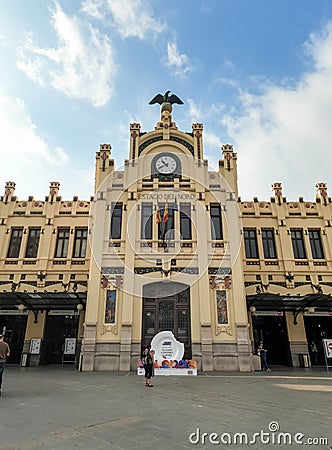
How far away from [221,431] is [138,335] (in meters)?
12.1

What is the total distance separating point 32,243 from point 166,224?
31.5 ft

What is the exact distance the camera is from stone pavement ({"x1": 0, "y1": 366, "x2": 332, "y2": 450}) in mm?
5555

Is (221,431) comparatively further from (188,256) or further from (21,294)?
(21,294)

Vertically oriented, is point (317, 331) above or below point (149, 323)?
below

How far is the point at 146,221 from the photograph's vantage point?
20.5m

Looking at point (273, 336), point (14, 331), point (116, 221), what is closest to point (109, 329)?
point (116, 221)

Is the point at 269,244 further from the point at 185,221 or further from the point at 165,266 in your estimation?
the point at 165,266

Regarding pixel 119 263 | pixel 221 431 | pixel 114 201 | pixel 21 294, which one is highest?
pixel 114 201

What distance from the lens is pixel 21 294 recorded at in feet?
60.2

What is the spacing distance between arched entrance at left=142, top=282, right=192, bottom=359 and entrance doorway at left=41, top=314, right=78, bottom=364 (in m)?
5.94

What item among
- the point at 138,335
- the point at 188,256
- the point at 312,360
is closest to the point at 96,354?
the point at 138,335

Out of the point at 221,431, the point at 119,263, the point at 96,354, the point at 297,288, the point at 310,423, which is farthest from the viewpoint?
the point at 297,288

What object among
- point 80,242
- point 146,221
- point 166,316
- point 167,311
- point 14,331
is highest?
point 146,221

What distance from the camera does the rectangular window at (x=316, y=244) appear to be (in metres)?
22.2
